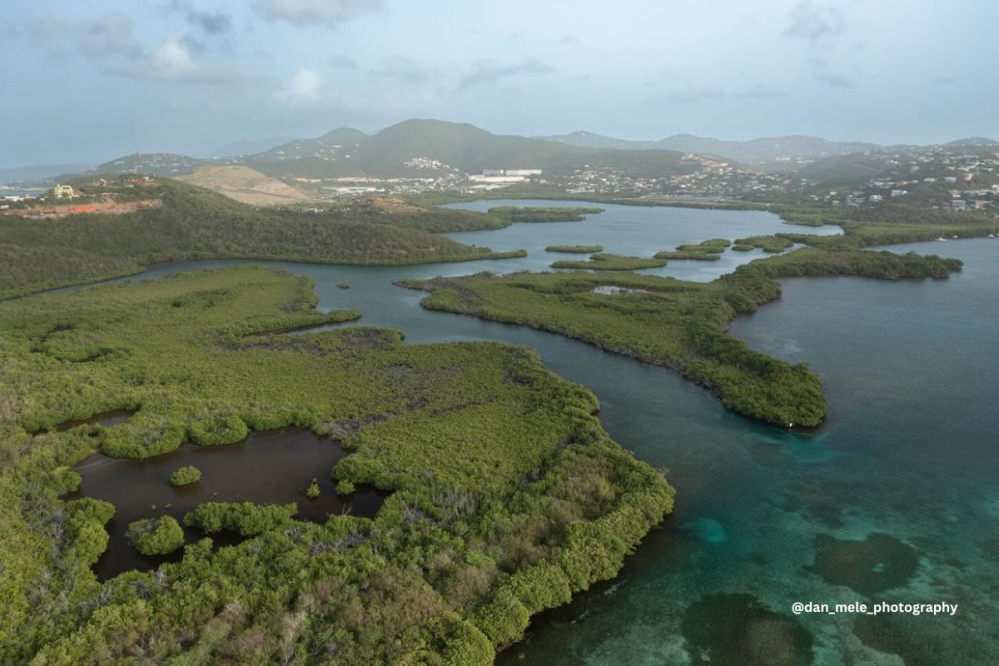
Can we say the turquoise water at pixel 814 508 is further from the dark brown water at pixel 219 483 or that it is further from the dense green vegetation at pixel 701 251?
the dense green vegetation at pixel 701 251

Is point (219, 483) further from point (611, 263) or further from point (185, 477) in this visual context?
point (611, 263)

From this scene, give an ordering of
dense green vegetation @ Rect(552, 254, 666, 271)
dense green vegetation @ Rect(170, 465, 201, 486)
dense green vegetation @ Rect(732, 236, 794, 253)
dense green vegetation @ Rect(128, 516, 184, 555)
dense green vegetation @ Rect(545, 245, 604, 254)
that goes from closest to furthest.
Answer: dense green vegetation @ Rect(128, 516, 184, 555), dense green vegetation @ Rect(170, 465, 201, 486), dense green vegetation @ Rect(552, 254, 666, 271), dense green vegetation @ Rect(732, 236, 794, 253), dense green vegetation @ Rect(545, 245, 604, 254)

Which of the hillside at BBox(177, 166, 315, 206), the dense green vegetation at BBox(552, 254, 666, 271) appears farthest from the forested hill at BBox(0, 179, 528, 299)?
the hillside at BBox(177, 166, 315, 206)

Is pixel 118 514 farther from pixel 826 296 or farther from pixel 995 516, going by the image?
pixel 826 296

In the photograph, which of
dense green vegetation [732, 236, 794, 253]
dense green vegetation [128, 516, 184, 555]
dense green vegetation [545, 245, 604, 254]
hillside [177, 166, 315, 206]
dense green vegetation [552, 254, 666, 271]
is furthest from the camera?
hillside [177, 166, 315, 206]

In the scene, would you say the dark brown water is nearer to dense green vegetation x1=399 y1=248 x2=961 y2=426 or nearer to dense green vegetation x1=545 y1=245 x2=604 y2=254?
dense green vegetation x1=399 y1=248 x2=961 y2=426

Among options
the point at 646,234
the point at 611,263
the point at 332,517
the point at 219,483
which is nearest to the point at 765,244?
the point at 646,234

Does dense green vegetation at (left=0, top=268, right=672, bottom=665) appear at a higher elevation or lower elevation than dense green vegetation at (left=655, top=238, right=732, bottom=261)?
lower

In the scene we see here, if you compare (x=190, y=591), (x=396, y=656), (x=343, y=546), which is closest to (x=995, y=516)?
(x=396, y=656)
